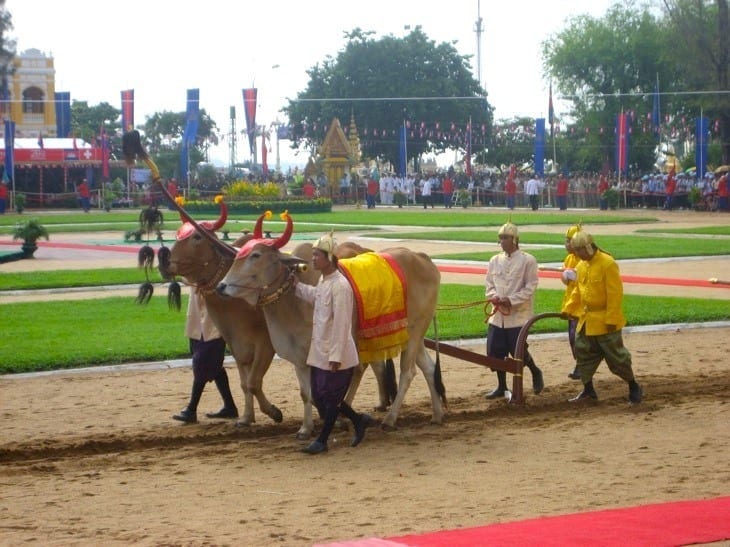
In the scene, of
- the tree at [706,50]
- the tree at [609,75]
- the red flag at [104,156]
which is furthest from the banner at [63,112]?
the tree at [706,50]

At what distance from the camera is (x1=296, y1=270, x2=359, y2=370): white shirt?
9.74m

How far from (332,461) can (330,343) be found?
3.02ft

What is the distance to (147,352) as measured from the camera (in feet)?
47.8

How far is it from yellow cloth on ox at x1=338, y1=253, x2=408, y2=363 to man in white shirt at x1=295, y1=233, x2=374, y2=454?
1.05 ft

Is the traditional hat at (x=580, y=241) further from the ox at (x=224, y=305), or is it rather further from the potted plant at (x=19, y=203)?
the potted plant at (x=19, y=203)

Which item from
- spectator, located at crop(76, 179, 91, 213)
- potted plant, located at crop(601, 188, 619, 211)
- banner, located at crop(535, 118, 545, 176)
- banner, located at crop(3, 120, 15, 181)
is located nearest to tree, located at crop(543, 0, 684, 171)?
banner, located at crop(535, 118, 545, 176)

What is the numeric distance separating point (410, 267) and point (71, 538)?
14.8 feet

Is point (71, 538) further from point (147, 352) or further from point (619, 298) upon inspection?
point (147, 352)

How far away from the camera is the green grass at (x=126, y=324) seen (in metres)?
14.4

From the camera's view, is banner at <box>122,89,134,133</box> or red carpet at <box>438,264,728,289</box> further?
banner at <box>122,89,134,133</box>

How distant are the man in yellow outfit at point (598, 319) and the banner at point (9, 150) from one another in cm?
4822

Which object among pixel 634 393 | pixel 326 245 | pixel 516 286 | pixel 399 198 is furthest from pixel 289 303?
pixel 399 198

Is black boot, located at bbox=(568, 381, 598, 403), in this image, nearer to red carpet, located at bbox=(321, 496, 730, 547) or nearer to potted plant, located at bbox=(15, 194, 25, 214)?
red carpet, located at bbox=(321, 496, 730, 547)

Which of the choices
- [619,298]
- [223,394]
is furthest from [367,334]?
[619,298]
